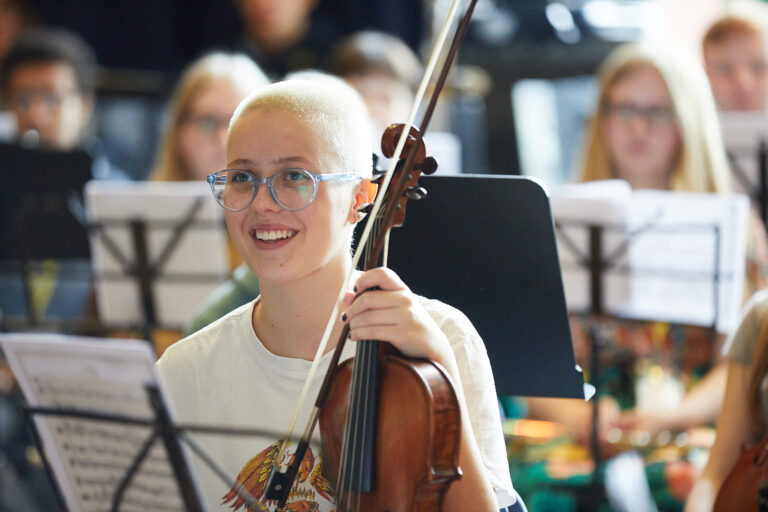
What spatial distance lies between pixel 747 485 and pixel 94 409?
100 cm

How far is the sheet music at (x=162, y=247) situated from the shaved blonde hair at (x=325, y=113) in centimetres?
140

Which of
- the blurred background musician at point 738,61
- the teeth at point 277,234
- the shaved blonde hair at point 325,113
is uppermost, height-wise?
the blurred background musician at point 738,61

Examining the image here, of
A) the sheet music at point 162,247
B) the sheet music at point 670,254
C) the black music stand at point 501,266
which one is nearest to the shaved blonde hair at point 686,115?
the sheet music at point 670,254

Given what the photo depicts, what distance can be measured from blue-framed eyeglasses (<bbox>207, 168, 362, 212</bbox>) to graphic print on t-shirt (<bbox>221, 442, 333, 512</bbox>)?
31 cm

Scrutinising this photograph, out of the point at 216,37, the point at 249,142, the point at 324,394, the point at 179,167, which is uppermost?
the point at 216,37

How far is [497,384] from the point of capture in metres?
Result: 1.49

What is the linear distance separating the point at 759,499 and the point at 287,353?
77cm

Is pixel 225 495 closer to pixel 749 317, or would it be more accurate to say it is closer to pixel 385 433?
pixel 385 433

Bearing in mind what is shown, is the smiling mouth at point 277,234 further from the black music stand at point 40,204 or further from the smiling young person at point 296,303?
the black music stand at point 40,204

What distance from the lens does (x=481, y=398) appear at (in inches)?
49.3

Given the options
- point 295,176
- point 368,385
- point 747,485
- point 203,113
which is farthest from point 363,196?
point 203,113

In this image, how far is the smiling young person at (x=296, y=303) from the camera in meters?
1.25

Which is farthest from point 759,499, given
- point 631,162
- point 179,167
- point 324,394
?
point 179,167

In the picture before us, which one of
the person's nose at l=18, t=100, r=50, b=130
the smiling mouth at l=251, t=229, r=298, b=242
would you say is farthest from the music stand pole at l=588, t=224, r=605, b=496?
the person's nose at l=18, t=100, r=50, b=130
